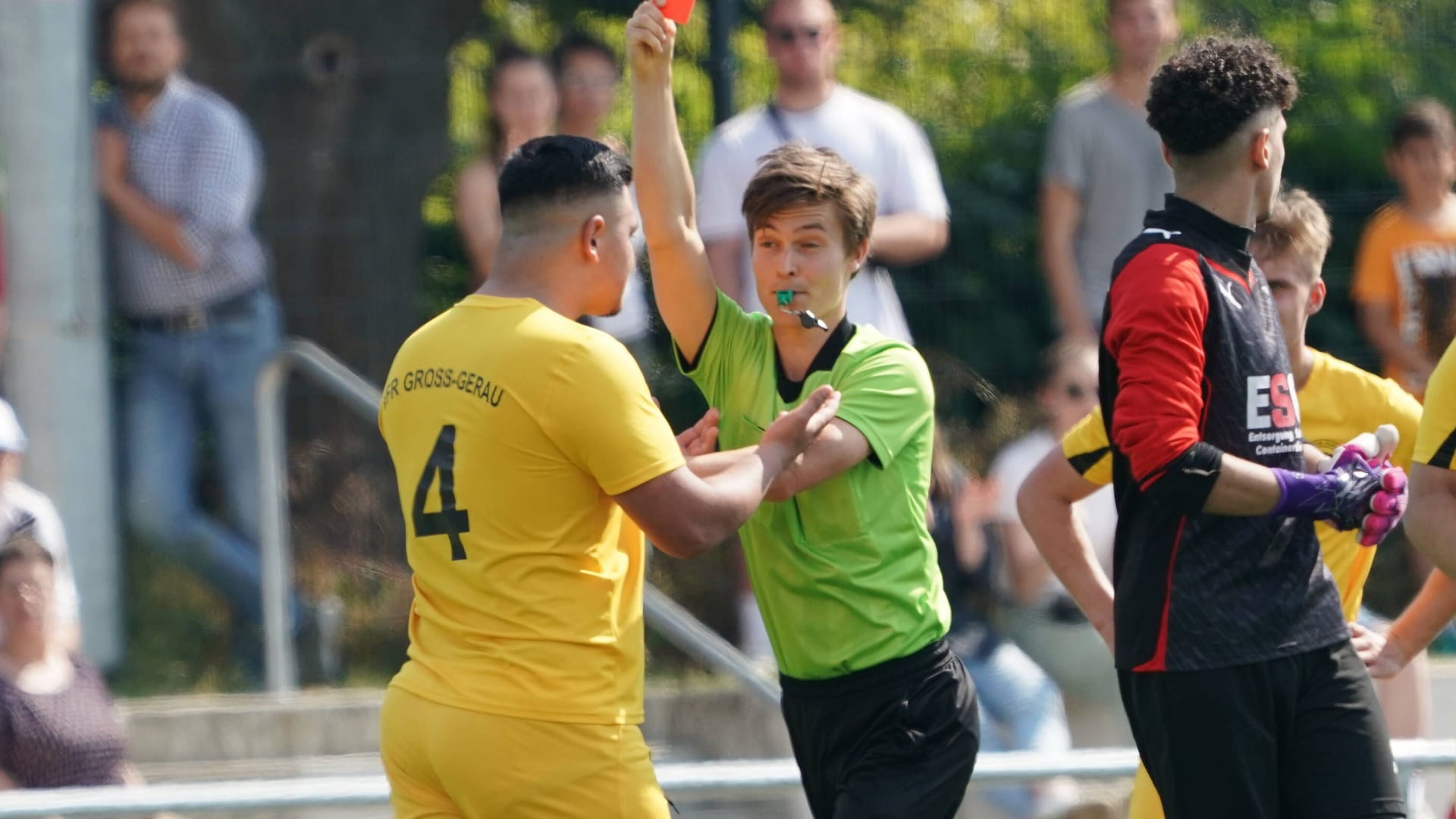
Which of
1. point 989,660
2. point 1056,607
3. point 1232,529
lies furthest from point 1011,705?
point 1232,529

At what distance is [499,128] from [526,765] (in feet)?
13.7

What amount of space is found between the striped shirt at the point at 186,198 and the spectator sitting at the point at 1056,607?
302 centimetres

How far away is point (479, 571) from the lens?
3.80 meters

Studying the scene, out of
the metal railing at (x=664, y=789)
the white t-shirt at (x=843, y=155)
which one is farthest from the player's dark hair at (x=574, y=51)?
the metal railing at (x=664, y=789)

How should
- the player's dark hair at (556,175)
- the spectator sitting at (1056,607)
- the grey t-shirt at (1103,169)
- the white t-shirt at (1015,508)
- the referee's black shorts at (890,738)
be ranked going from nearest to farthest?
the player's dark hair at (556,175) → the referee's black shorts at (890,738) → the white t-shirt at (1015,508) → the spectator sitting at (1056,607) → the grey t-shirt at (1103,169)

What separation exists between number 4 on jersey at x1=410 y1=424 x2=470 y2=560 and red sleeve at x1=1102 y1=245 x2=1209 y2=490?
123 centimetres

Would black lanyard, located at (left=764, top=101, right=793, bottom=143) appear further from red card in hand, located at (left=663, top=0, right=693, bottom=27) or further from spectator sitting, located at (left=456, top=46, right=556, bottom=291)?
red card in hand, located at (left=663, top=0, right=693, bottom=27)

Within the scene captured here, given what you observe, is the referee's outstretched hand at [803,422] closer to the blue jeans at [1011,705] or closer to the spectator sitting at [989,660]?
the spectator sitting at [989,660]

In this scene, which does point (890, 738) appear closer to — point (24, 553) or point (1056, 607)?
point (1056, 607)

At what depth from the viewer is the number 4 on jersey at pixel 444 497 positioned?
150 inches

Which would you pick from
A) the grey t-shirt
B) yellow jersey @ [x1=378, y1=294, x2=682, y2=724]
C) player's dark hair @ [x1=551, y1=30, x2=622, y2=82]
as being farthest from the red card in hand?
the grey t-shirt

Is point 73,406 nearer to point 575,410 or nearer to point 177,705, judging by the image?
point 177,705

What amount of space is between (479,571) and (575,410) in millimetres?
356

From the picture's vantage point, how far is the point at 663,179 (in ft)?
13.9
